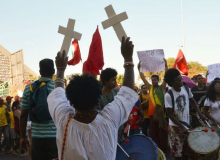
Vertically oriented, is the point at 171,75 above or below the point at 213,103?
above

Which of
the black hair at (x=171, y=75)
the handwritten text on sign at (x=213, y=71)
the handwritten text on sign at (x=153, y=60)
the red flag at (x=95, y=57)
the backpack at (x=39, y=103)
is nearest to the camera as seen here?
the backpack at (x=39, y=103)

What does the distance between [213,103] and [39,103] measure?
3.87 meters

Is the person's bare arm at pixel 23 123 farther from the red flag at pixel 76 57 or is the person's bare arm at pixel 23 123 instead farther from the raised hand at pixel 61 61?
the red flag at pixel 76 57

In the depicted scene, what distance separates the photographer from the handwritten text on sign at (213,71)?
9.77m

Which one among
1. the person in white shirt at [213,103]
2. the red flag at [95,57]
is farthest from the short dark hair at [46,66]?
the person in white shirt at [213,103]

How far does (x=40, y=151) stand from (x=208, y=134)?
2.81 meters

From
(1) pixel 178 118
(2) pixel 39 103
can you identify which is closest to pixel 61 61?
(2) pixel 39 103

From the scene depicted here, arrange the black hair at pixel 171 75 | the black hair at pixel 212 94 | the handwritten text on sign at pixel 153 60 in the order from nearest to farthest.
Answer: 1. the black hair at pixel 171 75
2. the black hair at pixel 212 94
3. the handwritten text on sign at pixel 153 60

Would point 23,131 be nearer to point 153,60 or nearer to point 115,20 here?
point 115,20

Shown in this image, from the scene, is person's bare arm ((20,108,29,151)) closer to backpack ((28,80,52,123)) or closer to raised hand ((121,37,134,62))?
backpack ((28,80,52,123))

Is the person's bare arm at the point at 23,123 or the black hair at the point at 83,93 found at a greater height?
the black hair at the point at 83,93

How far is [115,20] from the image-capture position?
250 centimetres

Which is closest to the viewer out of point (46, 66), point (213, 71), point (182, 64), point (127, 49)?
point (127, 49)

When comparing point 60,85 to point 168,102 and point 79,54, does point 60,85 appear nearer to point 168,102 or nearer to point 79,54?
point 168,102
